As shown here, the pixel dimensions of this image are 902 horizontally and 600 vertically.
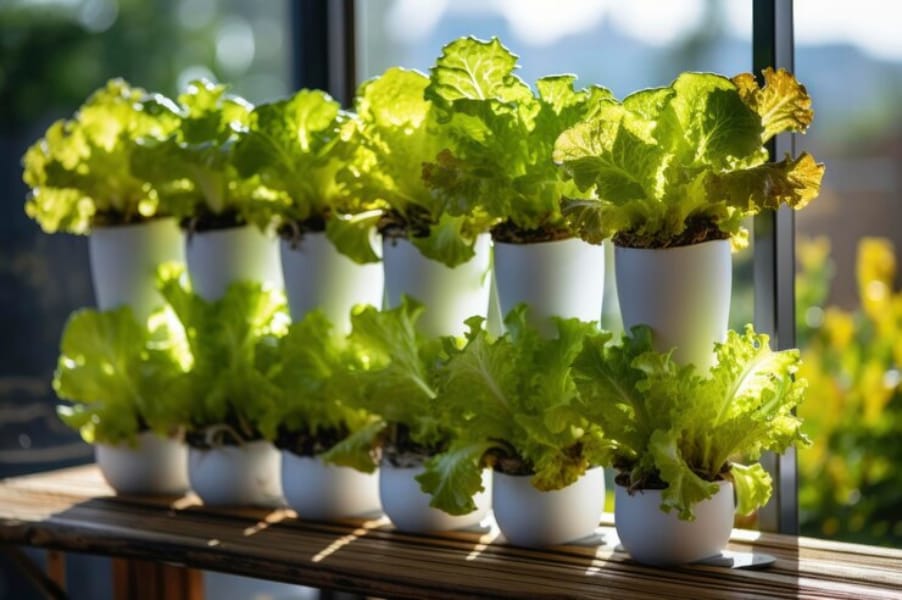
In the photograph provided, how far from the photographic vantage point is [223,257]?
179 cm

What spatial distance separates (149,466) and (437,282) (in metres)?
0.53

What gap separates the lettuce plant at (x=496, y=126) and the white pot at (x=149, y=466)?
2.04 ft

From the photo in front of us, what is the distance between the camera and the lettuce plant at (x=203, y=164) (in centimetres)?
171

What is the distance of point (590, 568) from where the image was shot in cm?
143

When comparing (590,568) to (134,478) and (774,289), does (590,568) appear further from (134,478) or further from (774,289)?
(134,478)

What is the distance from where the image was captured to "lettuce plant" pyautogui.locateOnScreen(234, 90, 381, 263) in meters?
1.63

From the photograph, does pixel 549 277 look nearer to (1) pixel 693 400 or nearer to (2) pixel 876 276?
(1) pixel 693 400

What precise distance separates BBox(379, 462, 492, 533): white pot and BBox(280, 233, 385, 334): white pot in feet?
0.67

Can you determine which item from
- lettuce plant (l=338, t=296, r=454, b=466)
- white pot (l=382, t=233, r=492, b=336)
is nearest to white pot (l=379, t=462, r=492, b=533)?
lettuce plant (l=338, t=296, r=454, b=466)

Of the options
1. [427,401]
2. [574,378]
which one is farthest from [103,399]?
[574,378]

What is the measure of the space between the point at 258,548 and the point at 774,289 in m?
0.65

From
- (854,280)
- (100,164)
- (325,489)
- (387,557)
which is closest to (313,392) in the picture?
(325,489)

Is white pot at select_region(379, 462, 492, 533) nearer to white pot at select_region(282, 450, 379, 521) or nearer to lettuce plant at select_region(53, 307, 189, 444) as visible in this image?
white pot at select_region(282, 450, 379, 521)

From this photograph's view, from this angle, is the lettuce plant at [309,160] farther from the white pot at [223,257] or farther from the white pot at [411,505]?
the white pot at [411,505]
